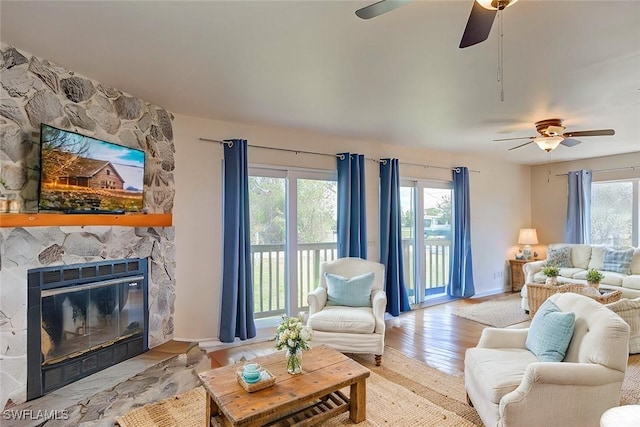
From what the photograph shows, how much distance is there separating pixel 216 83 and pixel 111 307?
7.22ft

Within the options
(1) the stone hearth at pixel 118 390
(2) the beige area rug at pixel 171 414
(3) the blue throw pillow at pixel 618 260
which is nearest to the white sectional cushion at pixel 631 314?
(3) the blue throw pillow at pixel 618 260

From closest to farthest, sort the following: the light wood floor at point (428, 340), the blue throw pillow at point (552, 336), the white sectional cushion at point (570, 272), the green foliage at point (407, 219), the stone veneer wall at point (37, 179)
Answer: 1. the blue throw pillow at point (552, 336)
2. the stone veneer wall at point (37, 179)
3. the light wood floor at point (428, 340)
4. the white sectional cushion at point (570, 272)
5. the green foliage at point (407, 219)

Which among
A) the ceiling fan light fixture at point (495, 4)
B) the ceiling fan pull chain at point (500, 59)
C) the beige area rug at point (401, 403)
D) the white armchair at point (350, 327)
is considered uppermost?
the ceiling fan pull chain at point (500, 59)

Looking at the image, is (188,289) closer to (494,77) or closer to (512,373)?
(512,373)

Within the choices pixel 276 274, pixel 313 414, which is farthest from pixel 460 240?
pixel 313 414

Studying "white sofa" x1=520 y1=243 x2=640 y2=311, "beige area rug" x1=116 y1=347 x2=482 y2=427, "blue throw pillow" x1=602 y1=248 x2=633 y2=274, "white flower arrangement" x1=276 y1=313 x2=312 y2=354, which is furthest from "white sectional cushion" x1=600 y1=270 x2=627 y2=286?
"white flower arrangement" x1=276 y1=313 x2=312 y2=354

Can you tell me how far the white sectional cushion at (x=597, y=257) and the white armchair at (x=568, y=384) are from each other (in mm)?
4206

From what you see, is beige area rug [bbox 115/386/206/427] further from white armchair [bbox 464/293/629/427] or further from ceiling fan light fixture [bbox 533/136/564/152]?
ceiling fan light fixture [bbox 533/136/564/152]

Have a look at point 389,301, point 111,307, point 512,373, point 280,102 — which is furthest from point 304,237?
point 512,373

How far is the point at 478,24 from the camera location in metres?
1.58

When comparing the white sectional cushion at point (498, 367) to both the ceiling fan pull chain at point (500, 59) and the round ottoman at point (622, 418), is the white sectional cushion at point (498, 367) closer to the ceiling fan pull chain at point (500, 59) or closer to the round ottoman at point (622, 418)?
the round ottoman at point (622, 418)

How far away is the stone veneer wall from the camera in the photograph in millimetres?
2322

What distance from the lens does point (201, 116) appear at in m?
3.83

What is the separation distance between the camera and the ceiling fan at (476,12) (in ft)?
4.67
